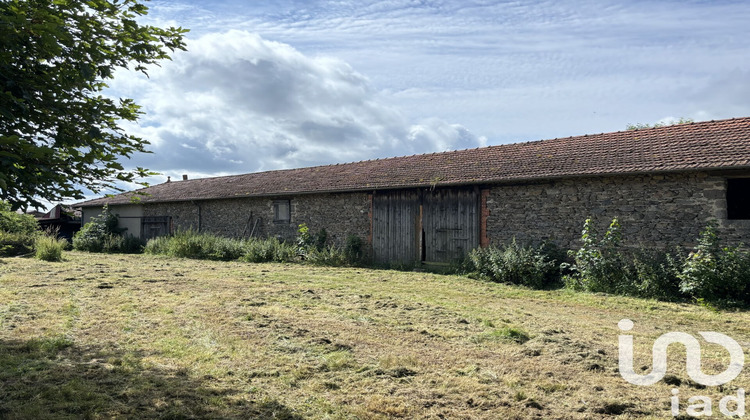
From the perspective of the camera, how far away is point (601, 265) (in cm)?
1057

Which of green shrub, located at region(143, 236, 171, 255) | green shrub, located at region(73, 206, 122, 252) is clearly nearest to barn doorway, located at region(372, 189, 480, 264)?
green shrub, located at region(143, 236, 171, 255)

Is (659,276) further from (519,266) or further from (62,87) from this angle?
(62,87)

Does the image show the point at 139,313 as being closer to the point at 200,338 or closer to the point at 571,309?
the point at 200,338

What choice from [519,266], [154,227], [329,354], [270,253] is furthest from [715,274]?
[154,227]

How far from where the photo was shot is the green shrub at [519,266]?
1154cm

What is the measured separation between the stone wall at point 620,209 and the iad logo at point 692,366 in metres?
4.60

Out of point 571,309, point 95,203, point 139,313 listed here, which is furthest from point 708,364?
point 95,203

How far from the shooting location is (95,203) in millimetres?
26719

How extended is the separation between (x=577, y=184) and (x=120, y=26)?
1057cm

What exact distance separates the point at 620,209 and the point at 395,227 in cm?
662

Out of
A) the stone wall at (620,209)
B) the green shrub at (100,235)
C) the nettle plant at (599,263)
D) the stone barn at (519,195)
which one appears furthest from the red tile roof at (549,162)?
the green shrub at (100,235)

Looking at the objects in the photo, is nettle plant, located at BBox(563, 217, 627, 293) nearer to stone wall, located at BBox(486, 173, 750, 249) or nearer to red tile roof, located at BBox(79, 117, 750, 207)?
stone wall, located at BBox(486, 173, 750, 249)

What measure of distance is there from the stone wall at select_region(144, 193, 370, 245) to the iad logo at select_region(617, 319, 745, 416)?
35.0 ft

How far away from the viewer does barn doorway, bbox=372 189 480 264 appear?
46.2 feet
